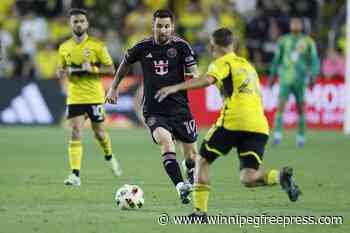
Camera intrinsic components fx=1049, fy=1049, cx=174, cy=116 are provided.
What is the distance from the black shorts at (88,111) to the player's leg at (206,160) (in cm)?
456

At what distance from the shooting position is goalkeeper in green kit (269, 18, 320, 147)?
20.8m

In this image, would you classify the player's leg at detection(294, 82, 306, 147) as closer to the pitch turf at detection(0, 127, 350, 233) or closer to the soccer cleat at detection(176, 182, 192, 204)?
the pitch turf at detection(0, 127, 350, 233)

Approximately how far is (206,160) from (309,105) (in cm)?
1552

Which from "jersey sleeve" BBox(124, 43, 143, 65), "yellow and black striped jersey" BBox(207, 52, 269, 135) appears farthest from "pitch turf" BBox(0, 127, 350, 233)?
"jersey sleeve" BBox(124, 43, 143, 65)

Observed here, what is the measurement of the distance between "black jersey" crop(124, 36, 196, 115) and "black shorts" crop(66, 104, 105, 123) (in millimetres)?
2373

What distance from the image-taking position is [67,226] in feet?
32.1

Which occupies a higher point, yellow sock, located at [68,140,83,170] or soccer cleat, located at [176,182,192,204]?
yellow sock, located at [68,140,83,170]

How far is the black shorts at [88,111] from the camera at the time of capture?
14477mm

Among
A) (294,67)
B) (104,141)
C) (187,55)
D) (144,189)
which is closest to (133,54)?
(187,55)

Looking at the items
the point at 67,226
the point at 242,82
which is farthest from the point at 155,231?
the point at 242,82

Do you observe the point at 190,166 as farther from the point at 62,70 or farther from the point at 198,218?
the point at 62,70

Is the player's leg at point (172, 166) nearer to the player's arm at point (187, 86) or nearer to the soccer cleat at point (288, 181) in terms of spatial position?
the soccer cleat at point (288, 181)

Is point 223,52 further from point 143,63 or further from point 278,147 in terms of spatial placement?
point 278,147

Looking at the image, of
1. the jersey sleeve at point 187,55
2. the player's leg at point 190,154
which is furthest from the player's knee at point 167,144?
the jersey sleeve at point 187,55
